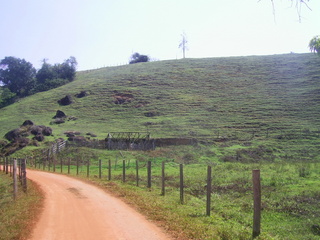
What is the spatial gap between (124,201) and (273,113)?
164ft

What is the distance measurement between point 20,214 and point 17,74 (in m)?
108

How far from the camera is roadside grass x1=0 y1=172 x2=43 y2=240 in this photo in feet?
30.0

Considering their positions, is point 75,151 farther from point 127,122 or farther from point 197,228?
point 197,228

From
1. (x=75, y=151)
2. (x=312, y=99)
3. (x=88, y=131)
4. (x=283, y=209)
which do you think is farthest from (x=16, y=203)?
(x=312, y=99)

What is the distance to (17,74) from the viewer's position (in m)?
111

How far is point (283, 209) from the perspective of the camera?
13.1m

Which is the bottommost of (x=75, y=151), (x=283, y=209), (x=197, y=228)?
(x=75, y=151)

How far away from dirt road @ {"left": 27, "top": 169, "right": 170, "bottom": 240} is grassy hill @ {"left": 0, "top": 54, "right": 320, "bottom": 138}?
35.4 meters

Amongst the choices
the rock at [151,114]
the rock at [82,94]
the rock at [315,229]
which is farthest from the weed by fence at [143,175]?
the rock at [82,94]

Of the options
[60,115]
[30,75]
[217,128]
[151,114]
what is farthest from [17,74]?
[217,128]

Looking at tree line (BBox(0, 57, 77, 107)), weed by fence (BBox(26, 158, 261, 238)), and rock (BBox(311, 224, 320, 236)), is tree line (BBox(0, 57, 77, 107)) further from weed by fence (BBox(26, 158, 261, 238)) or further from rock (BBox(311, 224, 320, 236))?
rock (BBox(311, 224, 320, 236))

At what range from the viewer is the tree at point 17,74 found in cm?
10862

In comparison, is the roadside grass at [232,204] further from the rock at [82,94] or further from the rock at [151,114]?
the rock at [82,94]

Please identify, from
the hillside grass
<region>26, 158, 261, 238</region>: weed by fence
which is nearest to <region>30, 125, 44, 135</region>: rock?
the hillside grass
